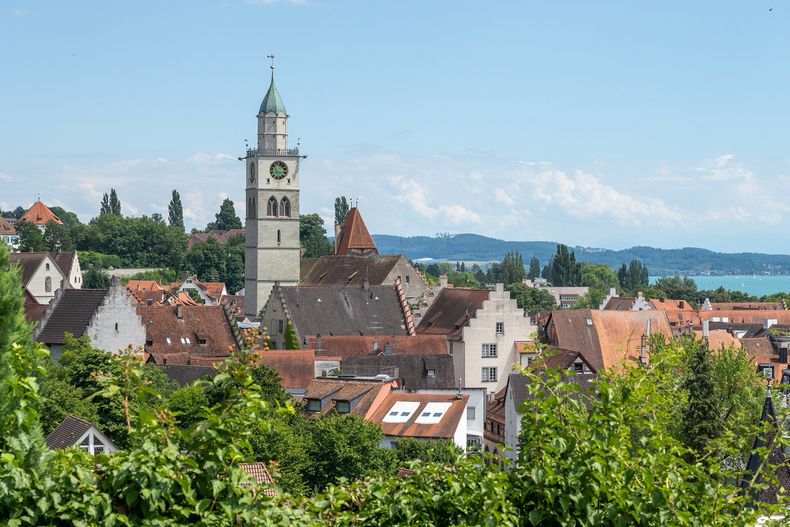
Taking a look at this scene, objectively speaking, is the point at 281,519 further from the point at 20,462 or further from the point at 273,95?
the point at 273,95

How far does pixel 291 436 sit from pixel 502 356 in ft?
102

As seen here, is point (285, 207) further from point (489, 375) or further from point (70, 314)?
point (70, 314)

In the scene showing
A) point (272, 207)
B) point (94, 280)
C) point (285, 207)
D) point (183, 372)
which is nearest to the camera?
point (183, 372)

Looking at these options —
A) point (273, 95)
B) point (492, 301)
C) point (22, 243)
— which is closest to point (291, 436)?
point (492, 301)

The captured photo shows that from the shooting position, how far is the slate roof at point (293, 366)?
56156 mm

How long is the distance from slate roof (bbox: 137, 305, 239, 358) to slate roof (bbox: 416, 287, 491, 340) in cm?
1294

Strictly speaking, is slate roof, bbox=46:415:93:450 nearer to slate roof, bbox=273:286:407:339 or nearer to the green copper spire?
slate roof, bbox=273:286:407:339

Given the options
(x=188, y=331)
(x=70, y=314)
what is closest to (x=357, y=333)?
(x=188, y=331)

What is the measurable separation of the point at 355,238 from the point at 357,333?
3686 cm

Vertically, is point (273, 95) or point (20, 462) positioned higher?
point (273, 95)

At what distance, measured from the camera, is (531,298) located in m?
171

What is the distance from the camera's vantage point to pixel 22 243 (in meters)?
164

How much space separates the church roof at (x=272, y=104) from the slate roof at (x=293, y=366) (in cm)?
4882

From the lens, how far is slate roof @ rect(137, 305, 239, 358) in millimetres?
62219
